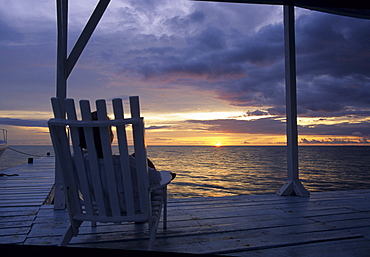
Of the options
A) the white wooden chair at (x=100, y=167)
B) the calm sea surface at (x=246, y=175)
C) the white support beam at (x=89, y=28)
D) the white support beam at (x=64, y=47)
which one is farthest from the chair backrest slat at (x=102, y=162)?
the calm sea surface at (x=246, y=175)

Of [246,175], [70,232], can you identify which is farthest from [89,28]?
[246,175]

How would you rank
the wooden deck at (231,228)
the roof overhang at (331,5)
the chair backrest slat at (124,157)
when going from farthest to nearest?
the roof overhang at (331,5)
the wooden deck at (231,228)
the chair backrest slat at (124,157)

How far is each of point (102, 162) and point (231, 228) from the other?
1.20 m

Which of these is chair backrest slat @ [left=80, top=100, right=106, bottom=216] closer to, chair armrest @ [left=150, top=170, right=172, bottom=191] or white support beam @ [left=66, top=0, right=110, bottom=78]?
chair armrest @ [left=150, top=170, right=172, bottom=191]

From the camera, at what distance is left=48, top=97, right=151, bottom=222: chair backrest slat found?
64.9 inches

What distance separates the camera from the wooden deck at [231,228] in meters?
1.91

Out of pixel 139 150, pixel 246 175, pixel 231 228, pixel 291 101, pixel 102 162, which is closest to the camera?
pixel 139 150

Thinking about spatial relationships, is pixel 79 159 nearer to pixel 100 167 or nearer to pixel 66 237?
pixel 100 167

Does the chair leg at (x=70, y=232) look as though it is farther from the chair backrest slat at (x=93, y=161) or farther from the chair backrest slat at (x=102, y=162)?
the chair backrest slat at (x=93, y=161)

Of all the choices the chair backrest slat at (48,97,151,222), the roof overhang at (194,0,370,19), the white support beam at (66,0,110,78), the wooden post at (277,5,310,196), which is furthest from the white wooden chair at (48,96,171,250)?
the wooden post at (277,5,310,196)

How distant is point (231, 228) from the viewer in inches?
91.2

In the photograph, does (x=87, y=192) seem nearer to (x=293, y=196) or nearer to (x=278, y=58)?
(x=293, y=196)

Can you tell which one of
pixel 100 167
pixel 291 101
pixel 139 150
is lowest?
pixel 100 167

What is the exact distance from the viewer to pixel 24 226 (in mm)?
2346
